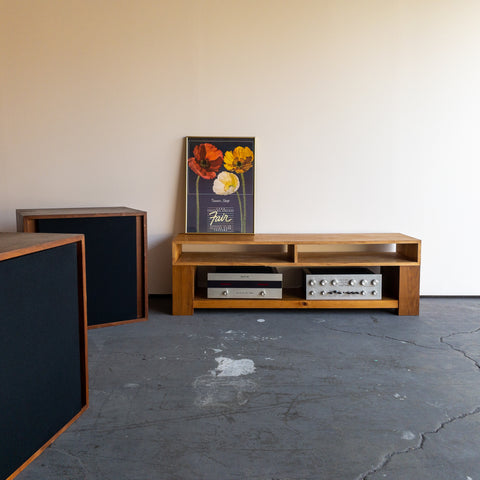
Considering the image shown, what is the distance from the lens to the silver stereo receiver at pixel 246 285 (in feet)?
10.9

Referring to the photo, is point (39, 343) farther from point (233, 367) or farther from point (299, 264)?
point (299, 264)

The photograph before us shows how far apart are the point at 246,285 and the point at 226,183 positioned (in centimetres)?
81

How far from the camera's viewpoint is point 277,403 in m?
2.01

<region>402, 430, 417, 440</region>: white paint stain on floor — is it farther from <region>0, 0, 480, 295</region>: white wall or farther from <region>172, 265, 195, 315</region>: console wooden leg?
<region>0, 0, 480, 295</region>: white wall

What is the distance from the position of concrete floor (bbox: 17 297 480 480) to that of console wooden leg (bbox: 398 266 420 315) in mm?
171

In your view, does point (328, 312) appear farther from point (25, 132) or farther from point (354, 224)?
point (25, 132)

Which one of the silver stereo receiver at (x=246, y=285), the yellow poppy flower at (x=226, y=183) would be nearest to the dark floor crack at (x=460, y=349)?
→ the silver stereo receiver at (x=246, y=285)

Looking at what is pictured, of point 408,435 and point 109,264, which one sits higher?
point 109,264

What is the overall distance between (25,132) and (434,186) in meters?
3.06

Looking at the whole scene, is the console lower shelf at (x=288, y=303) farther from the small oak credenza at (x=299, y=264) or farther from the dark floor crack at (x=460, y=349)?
the dark floor crack at (x=460, y=349)

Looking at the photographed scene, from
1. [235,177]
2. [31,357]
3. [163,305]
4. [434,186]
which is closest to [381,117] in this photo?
[434,186]

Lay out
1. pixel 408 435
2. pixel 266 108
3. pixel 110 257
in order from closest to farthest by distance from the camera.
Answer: pixel 408 435 → pixel 110 257 → pixel 266 108

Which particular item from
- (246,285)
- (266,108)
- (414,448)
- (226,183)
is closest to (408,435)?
(414,448)

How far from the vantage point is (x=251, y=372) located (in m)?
2.32
